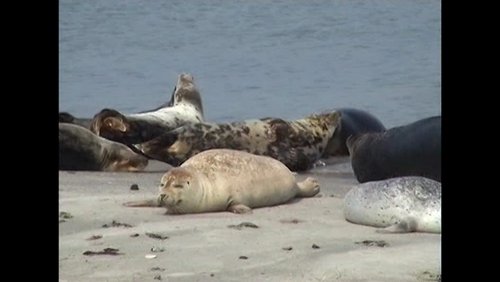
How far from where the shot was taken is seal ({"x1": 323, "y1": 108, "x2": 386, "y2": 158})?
745 centimetres

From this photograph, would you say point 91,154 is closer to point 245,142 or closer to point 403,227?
point 245,142

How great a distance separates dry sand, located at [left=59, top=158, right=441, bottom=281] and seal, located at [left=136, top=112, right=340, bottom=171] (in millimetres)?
1569

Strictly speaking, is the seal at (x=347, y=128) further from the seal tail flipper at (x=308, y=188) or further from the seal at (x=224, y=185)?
the seal at (x=224, y=185)

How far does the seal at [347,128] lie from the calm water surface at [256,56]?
173 cm

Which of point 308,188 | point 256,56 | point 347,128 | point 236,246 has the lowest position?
point 236,246

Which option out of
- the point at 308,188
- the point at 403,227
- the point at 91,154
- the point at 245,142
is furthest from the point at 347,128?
the point at 403,227

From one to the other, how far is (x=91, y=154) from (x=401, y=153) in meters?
1.87

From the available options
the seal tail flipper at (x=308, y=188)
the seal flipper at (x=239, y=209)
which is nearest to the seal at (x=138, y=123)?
the seal tail flipper at (x=308, y=188)

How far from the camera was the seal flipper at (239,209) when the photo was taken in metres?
4.67

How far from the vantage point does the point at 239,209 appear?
15.4ft
